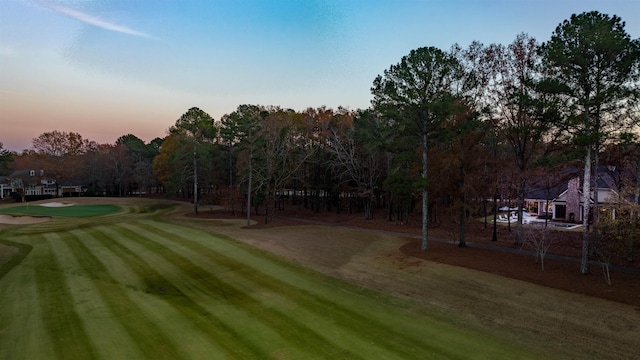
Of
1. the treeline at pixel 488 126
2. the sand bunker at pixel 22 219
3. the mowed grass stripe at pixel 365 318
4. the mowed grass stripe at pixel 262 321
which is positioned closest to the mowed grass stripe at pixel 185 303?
the mowed grass stripe at pixel 262 321

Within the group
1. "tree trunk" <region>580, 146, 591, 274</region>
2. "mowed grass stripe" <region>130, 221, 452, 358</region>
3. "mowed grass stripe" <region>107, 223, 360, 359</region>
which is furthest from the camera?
"tree trunk" <region>580, 146, 591, 274</region>

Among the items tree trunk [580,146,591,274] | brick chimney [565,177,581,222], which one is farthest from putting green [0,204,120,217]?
brick chimney [565,177,581,222]

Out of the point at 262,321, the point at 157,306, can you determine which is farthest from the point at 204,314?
the point at 262,321

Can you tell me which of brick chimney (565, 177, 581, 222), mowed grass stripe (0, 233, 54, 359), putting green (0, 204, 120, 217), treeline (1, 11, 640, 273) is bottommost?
mowed grass stripe (0, 233, 54, 359)

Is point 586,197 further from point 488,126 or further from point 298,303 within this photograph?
point 298,303

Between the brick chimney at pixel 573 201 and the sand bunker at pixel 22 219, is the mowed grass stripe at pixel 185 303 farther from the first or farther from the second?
the brick chimney at pixel 573 201

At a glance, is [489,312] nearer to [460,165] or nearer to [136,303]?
[460,165]

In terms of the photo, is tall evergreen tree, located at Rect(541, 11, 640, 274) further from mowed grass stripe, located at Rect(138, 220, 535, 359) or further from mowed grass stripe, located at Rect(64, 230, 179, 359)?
mowed grass stripe, located at Rect(64, 230, 179, 359)
